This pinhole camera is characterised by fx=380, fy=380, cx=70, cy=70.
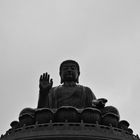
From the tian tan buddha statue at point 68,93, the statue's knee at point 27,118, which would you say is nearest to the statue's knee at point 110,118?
the tian tan buddha statue at point 68,93

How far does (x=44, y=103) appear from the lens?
11461 millimetres

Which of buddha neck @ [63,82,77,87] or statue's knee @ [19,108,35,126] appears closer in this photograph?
statue's knee @ [19,108,35,126]

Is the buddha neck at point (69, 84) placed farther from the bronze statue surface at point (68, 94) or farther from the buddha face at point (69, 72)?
the buddha face at point (69, 72)

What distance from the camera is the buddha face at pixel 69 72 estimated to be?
523 inches

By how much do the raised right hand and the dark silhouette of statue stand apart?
0.03 m

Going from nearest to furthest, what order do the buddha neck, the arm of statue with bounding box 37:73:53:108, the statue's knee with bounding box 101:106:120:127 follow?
the statue's knee with bounding box 101:106:120:127 < the arm of statue with bounding box 37:73:53:108 < the buddha neck

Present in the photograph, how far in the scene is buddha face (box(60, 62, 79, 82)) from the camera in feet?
43.5

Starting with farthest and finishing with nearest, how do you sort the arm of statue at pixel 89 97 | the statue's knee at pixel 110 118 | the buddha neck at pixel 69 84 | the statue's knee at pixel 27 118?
the buddha neck at pixel 69 84 → the arm of statue at pixel 89 97 → the statue's knee at pixel 27 118 → the statue's knee at pixel 110 118

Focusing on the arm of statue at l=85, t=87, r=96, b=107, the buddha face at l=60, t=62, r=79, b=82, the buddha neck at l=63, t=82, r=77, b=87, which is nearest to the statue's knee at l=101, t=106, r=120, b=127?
the arm of statue at l=85, t=87, r=96, b=107

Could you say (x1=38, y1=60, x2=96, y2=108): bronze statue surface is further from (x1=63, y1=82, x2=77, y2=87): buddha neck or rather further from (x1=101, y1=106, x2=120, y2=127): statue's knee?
(x1=101, y1=106, x2=120, y2=127): statue's knee

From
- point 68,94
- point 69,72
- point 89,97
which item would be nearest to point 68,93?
point 68,94

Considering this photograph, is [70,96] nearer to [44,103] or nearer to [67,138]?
[44,103]

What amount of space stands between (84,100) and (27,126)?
2998 mm

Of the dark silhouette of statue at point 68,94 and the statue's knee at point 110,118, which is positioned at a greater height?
the dark silhouette of statue at point 68,94
